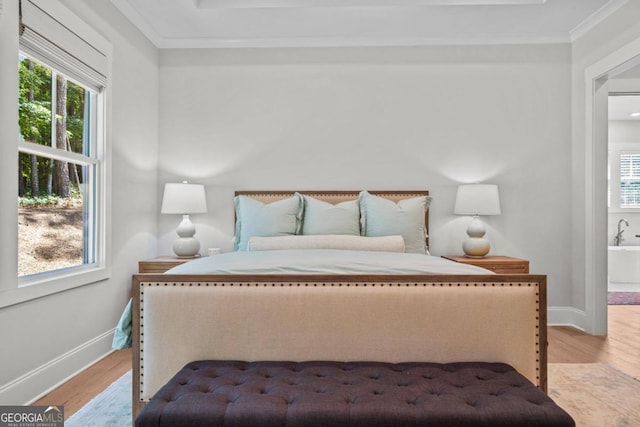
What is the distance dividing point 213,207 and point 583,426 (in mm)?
3391

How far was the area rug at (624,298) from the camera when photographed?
499cm

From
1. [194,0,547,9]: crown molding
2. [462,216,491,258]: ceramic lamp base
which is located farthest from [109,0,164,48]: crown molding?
[462,216,491,258]: ceramic lamp base

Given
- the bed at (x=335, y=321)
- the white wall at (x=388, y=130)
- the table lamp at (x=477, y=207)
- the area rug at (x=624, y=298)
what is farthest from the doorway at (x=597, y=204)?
the bed at (x=335, y=321)

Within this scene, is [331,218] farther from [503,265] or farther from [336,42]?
[336,42]

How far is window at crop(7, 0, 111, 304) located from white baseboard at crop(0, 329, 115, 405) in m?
0.45

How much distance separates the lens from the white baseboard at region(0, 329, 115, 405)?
7.34ft

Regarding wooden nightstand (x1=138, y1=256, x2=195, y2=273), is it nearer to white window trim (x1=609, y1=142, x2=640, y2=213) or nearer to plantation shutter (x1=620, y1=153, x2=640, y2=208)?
white window trim (x1=609, y1=142, x2=640, y2=213)

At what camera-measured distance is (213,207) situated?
4195 mm

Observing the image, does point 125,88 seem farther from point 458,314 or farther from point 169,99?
point 458,314

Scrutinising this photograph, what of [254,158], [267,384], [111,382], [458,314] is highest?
[254,158]

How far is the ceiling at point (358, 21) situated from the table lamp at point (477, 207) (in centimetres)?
150

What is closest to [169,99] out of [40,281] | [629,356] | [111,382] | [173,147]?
[173,147]

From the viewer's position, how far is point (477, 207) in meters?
3.75

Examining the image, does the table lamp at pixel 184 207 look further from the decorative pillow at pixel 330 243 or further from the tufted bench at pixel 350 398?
the tufted bench at pixel 350 398
